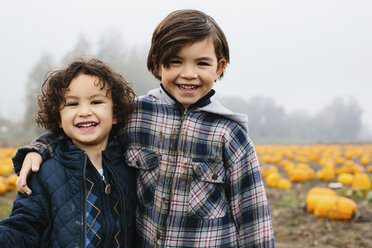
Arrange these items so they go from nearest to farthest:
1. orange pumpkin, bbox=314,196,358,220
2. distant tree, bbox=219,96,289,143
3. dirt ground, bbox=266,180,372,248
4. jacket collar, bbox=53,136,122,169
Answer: jacket collar, bbox=53,136,122,169
dirt ground, bbox=266,180,372,248
orange pumpkin, bbox=314,196,358,220
distant tree, bbox=219,96,289,143

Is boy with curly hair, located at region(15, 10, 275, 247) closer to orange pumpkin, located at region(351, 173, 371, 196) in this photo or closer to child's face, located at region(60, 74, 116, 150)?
child's face, located at region(60, 74, 116, 150)

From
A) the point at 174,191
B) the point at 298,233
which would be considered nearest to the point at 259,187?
the point at 174,191

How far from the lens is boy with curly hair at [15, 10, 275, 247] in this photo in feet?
5.77

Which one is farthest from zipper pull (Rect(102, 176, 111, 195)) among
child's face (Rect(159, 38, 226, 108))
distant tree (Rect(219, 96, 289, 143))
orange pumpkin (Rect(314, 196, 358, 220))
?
distant tree (Rect(219, 96, 289, 143))

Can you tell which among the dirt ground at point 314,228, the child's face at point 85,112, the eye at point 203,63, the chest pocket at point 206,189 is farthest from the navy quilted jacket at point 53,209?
the dirt ground at point 314,228

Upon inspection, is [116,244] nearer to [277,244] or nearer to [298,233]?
[277,244]

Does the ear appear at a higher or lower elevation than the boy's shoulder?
higher

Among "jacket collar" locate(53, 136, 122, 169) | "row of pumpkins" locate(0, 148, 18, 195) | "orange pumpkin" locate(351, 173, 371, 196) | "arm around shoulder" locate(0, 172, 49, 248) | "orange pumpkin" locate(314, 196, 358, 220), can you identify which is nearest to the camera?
"arm around shoulder" locate(0, 172, 49, 248)

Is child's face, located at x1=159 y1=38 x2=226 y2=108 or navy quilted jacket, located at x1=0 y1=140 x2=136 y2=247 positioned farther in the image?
child's face, located at x1=159 y1=38 x2=226 y2=108

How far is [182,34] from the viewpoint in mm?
1725

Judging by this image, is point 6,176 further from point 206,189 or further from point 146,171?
point 206,189

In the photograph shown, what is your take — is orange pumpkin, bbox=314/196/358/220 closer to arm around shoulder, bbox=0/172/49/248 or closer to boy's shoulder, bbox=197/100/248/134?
boy's shoulder, bbox=197/100/248/134

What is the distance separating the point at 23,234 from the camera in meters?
1.50

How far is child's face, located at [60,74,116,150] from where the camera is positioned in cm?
173
